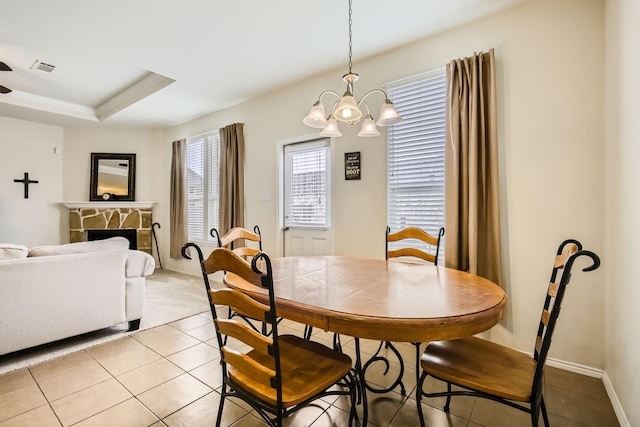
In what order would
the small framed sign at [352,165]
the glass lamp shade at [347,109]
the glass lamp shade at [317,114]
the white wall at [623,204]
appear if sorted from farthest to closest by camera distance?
the small framed sign at [352,165] < the glass lamp shade at [317,114] < the glass lamp shade at [347,109] < the white wall at [623,204]

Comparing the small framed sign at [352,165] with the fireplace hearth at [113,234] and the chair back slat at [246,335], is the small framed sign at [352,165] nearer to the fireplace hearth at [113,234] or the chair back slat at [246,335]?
the chair back slat at [246,335]

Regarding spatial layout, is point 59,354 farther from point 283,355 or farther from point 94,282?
point 283,355

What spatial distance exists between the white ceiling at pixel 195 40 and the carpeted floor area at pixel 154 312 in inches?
107

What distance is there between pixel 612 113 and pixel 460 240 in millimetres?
1240

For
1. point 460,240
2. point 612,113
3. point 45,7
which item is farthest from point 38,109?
point 612,113

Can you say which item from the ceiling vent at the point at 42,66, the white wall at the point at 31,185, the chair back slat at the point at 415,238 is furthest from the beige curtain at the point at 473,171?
the white wall at the point at 31,185

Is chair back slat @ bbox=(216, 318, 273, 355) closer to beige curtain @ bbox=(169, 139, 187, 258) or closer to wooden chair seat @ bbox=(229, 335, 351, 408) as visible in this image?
wooden chair seat @ bbox=(229, 335, 351, 408)

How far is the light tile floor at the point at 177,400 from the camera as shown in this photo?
5.40 feet

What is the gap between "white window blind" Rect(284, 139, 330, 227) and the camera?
3586mm

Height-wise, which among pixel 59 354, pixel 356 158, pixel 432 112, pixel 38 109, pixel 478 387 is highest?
pixel 38 109

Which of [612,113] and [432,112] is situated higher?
[432,112]

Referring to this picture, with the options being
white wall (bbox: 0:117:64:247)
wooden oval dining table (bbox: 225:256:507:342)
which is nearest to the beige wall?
wooden oval dining table (bbox: 225:256:507:342)

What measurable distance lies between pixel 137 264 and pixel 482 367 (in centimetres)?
290

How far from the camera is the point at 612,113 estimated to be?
1883 millimetres
